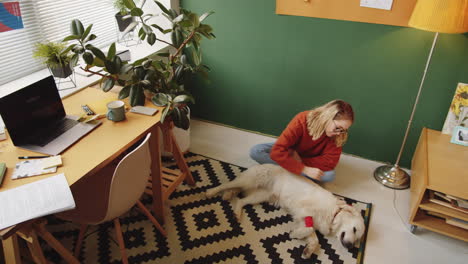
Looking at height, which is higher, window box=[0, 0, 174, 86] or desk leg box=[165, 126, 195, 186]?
window box=[0, 0, 174, 86]

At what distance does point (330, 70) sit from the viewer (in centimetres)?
249

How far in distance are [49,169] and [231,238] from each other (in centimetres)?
107

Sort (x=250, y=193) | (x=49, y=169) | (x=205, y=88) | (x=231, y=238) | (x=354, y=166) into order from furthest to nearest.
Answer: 1. (x=205, y=88)
2. (x=354, y=166)
3. (x=250, y=193)
4. (x=231, y=238)
5. (x=49, y=169)

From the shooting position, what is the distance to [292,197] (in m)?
2.11

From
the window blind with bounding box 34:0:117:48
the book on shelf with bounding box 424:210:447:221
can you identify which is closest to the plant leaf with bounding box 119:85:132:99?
the window blind with bounding box 34:0:117:48

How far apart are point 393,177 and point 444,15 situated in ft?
3.78

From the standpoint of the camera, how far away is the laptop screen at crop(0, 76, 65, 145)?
A: 148 centimetres

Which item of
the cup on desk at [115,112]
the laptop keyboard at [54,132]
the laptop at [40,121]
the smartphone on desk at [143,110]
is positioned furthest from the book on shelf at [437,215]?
the laptop keyboard at [54,132]

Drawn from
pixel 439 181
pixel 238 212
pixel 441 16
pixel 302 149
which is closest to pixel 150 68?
pixel 238 212

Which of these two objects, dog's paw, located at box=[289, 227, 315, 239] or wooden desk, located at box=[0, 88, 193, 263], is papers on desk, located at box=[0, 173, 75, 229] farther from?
dog's paw, located at box=[289, 227, 315, 239]

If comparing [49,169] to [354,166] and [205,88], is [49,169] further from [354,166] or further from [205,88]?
[354,166]

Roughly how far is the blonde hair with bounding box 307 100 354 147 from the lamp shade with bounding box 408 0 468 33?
61 centimetres

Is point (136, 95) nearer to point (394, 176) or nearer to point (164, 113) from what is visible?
point (164, 113)

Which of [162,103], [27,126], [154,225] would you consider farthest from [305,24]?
[27,126]
